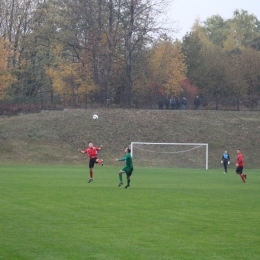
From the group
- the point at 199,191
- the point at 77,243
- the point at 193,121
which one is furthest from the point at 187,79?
the point at 77,243

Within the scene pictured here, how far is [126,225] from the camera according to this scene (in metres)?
14.5

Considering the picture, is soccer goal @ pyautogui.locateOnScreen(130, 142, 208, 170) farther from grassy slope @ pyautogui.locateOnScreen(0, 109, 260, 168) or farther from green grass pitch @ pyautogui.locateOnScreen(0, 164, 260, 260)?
green grass pitch @ pyautogui.locateOnScreen(0, 164, 260, 260)

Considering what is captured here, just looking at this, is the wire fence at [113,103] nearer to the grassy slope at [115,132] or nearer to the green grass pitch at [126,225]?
the grassy slope at [115,132]

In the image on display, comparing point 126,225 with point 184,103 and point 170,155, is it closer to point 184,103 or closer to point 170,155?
point 170,155

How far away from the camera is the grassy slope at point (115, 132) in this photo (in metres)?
52.4

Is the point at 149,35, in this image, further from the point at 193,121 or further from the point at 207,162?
the point at 207,162

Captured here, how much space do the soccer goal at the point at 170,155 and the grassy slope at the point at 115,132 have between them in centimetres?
153

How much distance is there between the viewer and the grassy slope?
52438mm

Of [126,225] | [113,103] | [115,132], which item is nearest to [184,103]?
[113,103]

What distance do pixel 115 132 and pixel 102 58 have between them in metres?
13.4

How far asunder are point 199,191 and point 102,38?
4687 centimetres

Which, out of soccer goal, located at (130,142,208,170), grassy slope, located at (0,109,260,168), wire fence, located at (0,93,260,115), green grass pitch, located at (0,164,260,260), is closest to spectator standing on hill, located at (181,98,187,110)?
wire fence, located at (0,93,260,115)

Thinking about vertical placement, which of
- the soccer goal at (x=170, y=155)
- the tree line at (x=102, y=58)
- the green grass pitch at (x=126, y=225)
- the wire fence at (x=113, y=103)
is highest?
the tree line at (x=102, y=58)

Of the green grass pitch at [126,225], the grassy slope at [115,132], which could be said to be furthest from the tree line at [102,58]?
the green grass pitch at [126,225]
